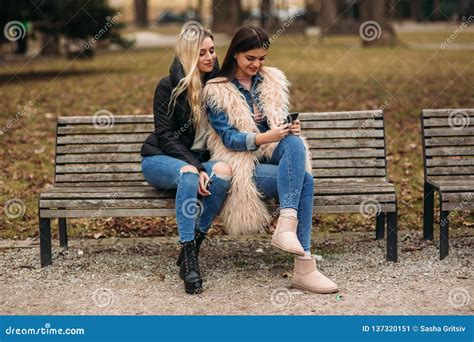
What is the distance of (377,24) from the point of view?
22.9 metres

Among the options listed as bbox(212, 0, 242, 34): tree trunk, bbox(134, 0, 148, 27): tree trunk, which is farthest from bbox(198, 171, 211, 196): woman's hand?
bbox(134, 0, 148, 27): tree trunk

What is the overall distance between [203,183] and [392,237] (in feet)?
4.15

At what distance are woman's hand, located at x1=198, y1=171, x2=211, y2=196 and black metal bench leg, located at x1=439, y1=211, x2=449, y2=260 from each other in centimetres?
149

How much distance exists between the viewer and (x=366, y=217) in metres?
6.24

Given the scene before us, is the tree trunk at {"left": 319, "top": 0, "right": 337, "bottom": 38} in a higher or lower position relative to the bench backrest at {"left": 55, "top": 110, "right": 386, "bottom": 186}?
higher

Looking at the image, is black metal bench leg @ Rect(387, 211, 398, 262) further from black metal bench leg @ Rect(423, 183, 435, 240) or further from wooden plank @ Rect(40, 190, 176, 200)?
wooden plank @ Rect(40, 190, 176, 200)

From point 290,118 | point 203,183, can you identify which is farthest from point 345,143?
point 203,183

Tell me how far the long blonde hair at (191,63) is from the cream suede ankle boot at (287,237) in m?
0.90

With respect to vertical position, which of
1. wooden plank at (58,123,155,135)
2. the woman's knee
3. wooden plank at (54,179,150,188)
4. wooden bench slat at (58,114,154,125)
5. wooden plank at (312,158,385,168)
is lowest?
wooden plank at (54,179,150,188)

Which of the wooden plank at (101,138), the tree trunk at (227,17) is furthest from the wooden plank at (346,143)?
the tree trunk at (227,17)

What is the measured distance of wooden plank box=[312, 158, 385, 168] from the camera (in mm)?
5336

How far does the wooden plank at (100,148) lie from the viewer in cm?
543

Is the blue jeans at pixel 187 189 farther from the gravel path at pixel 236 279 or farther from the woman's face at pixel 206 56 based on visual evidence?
the woman's face at pixel 206 56

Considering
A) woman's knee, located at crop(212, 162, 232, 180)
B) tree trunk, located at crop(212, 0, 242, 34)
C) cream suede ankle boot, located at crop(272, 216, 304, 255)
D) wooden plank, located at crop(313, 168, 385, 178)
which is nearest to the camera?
cream suede ankle boot, located at crop(272, 216, 304, 255)
